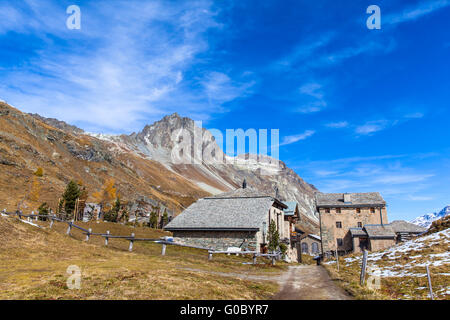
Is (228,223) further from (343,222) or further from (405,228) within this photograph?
(405,228)

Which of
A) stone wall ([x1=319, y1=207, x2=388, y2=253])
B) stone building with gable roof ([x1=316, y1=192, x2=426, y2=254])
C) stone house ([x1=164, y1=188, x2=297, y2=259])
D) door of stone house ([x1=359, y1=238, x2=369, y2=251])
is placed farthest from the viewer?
stone wall ([x1=319, y1=207, x2=388, y2=253])

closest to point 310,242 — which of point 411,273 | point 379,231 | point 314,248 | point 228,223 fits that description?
point 314,248

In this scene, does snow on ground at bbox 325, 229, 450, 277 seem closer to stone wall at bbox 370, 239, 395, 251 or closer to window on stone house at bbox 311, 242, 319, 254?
stone wall at bbox 370, 239, 395, 251

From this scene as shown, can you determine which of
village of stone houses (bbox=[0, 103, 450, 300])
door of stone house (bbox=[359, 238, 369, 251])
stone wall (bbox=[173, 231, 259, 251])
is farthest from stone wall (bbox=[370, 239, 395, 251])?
stone wall (bbox=[173, 231, 259, 251])

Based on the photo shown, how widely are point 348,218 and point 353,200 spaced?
11.9 ft

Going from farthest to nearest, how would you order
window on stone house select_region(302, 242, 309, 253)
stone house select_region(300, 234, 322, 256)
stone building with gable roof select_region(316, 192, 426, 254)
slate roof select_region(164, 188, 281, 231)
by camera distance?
window on stone house select_region(302, 242, 309, 253), stone house select_region(300, 234, 322, 256), stone building with gable roof select_region(316, 192, 426, 254), slate roof select_region(164, 188, 281, 231)

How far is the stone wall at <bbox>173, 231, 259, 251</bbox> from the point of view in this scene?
30.6 metres

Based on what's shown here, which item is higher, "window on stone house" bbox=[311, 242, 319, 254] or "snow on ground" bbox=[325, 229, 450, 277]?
"snow on ground" bbox=[325, 229, 450, 277]

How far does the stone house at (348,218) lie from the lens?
165 feet

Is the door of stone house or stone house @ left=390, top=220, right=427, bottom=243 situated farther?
stone house @ left=390, top=220, right=427, bottom=243

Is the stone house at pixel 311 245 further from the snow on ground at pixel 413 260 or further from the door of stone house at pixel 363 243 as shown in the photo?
the snow on ground at pixel 413 260

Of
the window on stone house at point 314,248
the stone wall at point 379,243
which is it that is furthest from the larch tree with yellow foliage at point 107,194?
the stone wall at point 379,243

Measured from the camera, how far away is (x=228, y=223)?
105ft
